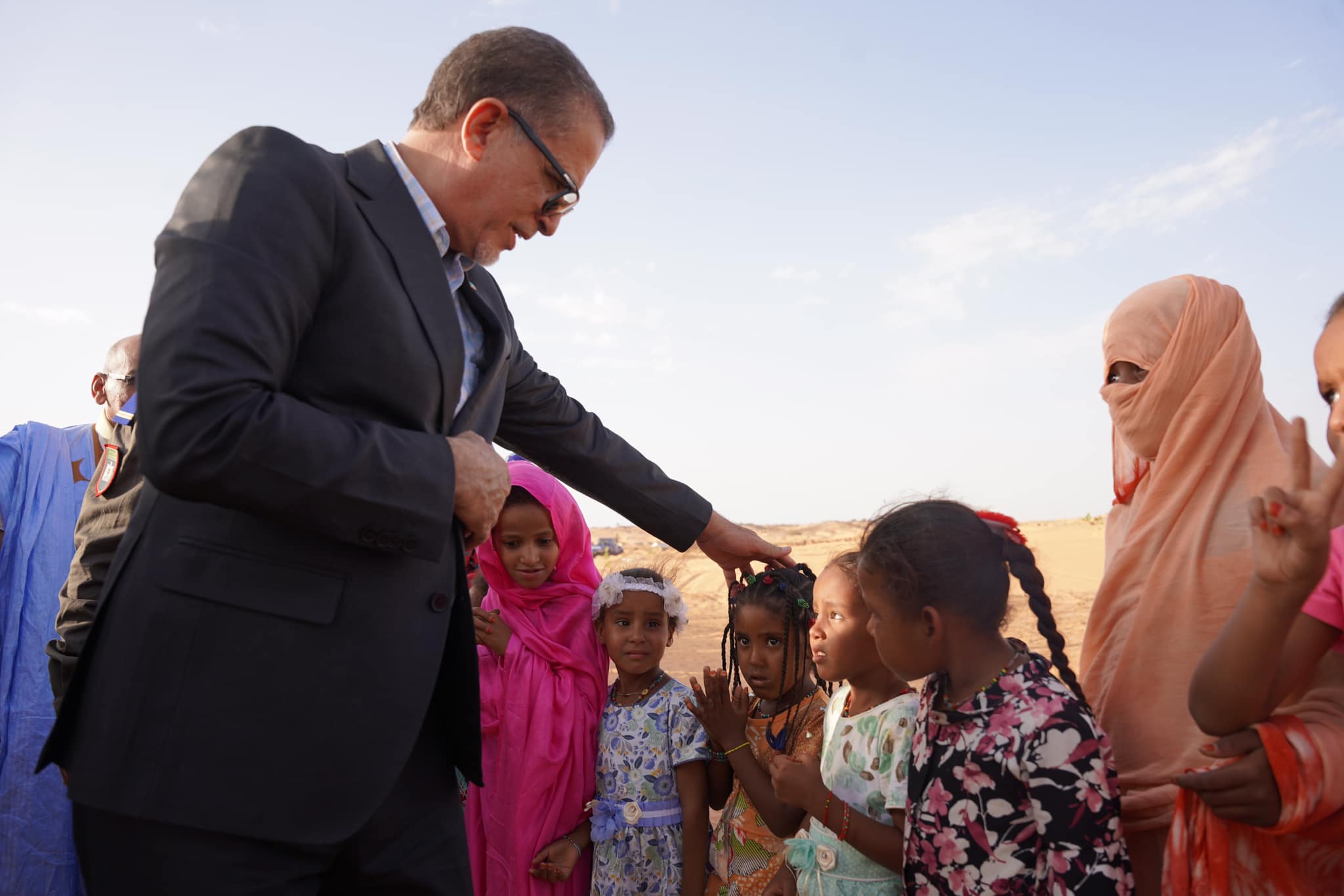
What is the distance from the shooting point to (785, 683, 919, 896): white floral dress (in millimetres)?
2891

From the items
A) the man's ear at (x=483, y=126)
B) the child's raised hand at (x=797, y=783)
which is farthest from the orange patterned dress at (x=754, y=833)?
the man's ear at (x=483, y=126)

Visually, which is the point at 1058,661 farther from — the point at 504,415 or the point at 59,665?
the point at 59,665

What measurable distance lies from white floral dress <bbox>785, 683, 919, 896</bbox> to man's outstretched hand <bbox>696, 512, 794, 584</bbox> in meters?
0.84

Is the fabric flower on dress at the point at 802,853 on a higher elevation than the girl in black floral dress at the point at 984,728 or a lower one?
lower

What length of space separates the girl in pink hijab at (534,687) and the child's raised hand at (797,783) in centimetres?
141

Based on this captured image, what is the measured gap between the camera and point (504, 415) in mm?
3494

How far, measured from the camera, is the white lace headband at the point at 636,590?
4289mm

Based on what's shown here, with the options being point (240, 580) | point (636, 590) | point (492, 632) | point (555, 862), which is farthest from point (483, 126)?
point (555, 862)

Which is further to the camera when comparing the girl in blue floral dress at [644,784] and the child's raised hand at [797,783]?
the girl in blue floral dress at [644,784]

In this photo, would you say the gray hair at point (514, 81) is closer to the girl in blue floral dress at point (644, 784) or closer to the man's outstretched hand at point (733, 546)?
the man's outstretched hand at point (733, 546)

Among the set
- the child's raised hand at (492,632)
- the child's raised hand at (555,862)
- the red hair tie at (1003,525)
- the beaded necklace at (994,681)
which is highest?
the red hair tie at (1003,525)

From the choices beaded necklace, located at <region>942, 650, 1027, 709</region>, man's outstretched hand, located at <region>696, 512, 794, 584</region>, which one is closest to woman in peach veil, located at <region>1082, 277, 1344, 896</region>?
beaded necklace, located at <region>942, 650, 1027, 709</region>

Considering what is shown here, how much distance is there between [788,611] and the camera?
12.6ft

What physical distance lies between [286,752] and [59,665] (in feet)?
8.01
